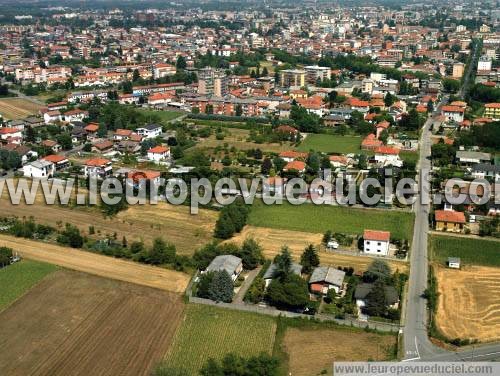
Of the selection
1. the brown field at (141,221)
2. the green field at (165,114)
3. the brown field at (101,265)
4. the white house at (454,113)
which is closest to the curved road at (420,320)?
the brown field at (101,265)

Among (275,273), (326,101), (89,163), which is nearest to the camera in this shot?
(275,273)

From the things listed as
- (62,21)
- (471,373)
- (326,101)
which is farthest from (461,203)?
(62,21)

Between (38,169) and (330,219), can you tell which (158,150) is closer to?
(38,169)

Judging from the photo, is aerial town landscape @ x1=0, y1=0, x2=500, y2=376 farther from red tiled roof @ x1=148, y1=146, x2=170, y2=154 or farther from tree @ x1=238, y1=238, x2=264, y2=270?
red tiled roof @ x1=148, y1=146, x2=170, y2=154

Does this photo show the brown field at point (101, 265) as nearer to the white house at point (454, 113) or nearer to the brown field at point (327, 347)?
the brown field at point (327, 347)

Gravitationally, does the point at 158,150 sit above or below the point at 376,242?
above

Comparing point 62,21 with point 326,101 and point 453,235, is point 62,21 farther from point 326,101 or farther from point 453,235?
point 453,235

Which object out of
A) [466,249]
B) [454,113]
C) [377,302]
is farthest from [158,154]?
[454,113]
